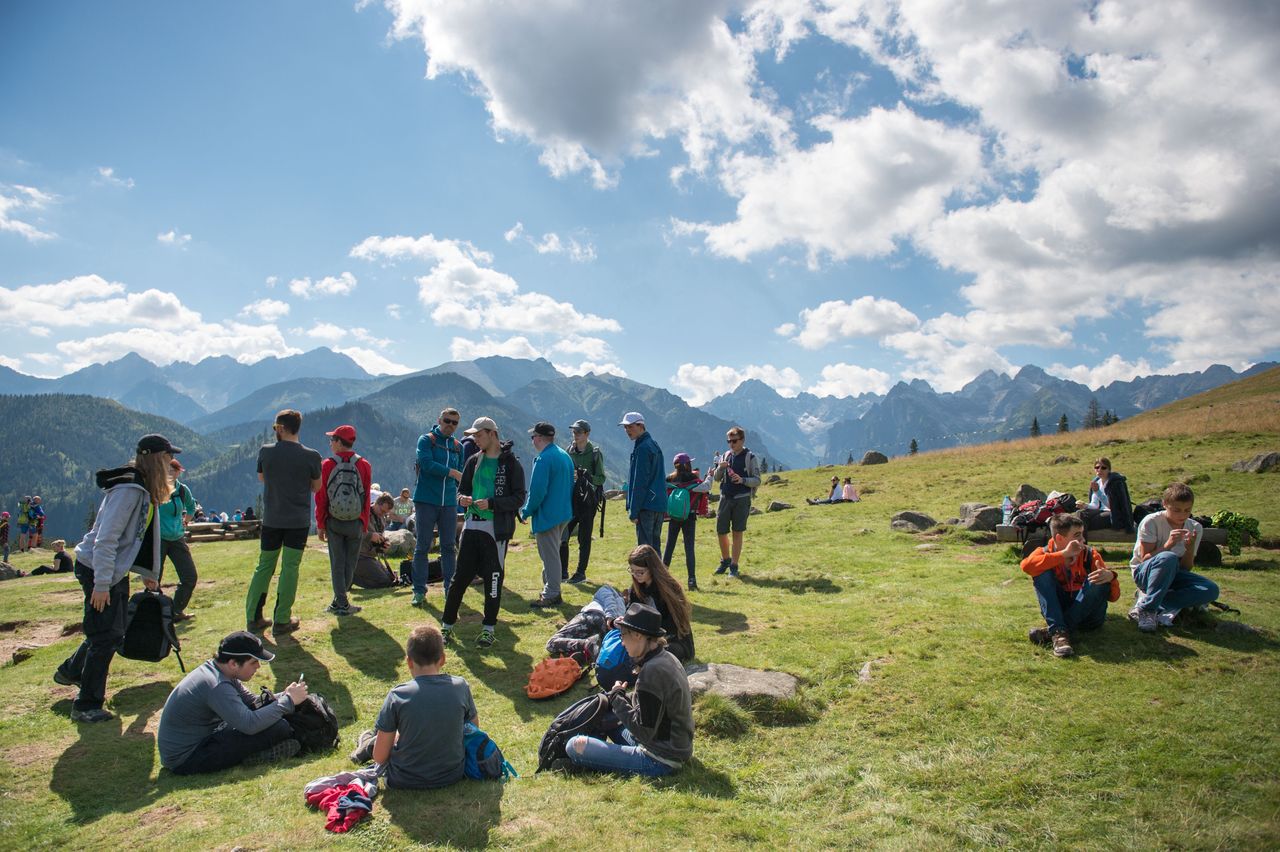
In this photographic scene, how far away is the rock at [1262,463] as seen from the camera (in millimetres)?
21062

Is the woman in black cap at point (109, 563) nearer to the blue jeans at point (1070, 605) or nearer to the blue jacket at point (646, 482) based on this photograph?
the blue jacket at point (646, 482)

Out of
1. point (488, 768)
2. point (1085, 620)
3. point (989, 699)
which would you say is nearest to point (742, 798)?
point (488, 768)

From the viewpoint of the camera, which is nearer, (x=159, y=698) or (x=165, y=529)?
(x=159, y=698)

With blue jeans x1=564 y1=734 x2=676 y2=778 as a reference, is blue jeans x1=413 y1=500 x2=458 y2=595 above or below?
above

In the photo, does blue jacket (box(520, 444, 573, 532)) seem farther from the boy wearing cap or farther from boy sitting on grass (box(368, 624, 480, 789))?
boy sitting on grass (box(368, 624, 480, 789))

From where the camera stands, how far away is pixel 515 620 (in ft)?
35.2

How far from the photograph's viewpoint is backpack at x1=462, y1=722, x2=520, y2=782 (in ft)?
18.7

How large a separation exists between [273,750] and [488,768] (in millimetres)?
2358

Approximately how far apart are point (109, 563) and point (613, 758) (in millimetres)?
6003

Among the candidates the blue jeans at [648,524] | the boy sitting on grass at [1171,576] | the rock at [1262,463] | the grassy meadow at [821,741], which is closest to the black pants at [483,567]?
the grassy meadow at [821,741]

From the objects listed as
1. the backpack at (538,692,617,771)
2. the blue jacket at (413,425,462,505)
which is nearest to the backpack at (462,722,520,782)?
the backpack at (538,692,617,771)

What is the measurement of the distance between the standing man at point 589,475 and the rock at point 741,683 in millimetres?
5861

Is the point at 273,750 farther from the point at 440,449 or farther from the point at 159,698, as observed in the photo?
the point at 440,449

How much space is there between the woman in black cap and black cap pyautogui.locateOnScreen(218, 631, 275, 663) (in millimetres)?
2111
